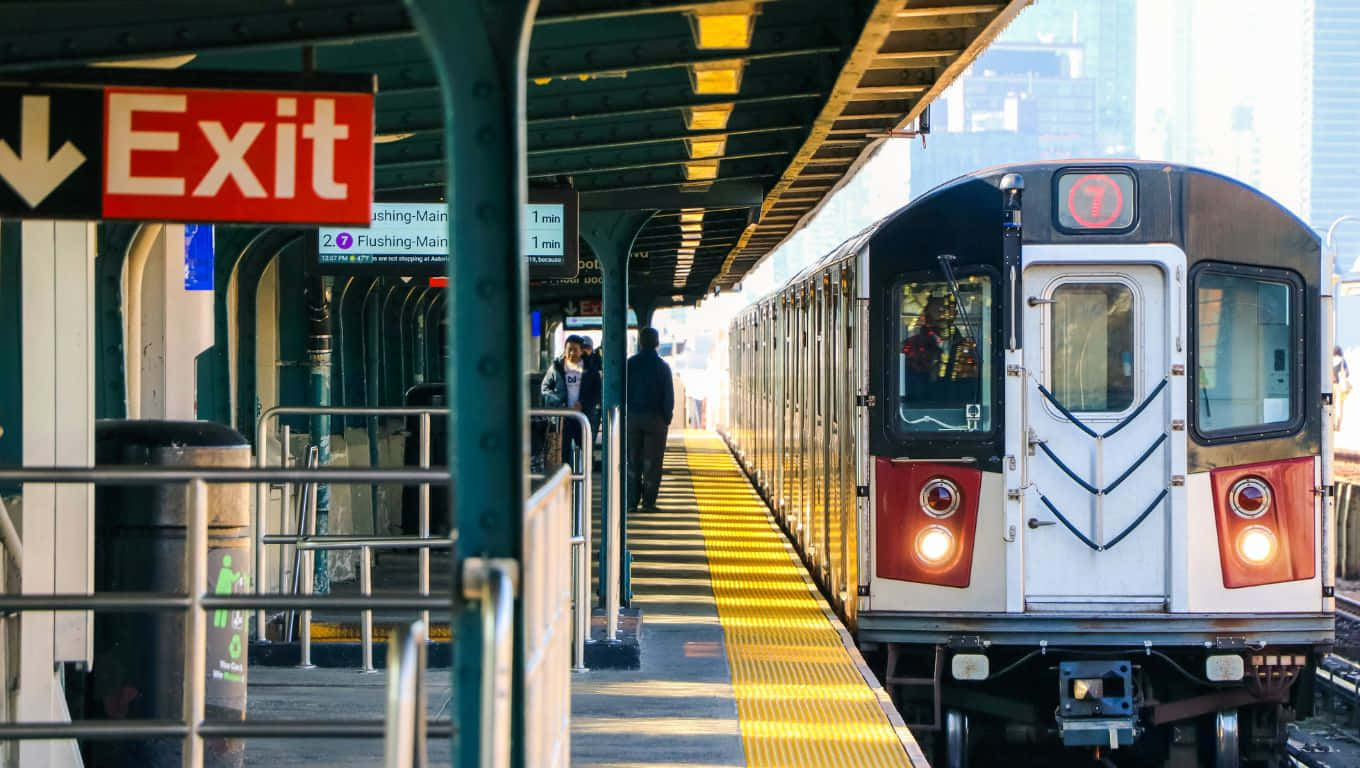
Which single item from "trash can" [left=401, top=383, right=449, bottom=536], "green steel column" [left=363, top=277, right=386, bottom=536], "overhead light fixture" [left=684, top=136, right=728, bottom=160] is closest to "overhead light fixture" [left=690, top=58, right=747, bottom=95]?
"overhead light fixture" [left=684, top=136, right=728, bottom=160]

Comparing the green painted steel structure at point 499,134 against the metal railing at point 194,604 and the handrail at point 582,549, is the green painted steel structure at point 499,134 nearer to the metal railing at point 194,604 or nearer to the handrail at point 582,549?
the handrail at point 582,549

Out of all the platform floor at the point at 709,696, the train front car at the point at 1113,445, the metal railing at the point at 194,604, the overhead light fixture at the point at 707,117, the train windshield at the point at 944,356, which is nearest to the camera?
the metal railing at the point at 194,604

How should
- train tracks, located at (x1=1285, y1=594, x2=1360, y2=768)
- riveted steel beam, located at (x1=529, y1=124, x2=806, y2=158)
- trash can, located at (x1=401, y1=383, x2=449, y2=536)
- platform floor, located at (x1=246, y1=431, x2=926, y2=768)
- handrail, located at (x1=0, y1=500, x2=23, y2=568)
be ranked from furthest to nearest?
trash can, located at (x1=401, y1=383, x2=449, y2=536) < train tracks, located at (x1=1285, y1=594, x2=1360, y2=768) < riveted steel beam, located at (x1=529, y1=124, x2=806, y2=158) < platform floor, located at (x1=246, y1=431, x2=926, y2=768) < handrail, located at (x1=0, y1=500, x2=23, y2=568)

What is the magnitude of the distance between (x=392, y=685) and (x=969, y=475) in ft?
17.0

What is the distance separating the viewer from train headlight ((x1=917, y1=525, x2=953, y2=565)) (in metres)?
7.72

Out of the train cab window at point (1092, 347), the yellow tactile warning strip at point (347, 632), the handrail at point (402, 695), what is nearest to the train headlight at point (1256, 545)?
the train cab window at point (1092, 347)

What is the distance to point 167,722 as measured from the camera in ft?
13.2

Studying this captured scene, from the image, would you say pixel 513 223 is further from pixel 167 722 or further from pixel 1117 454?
pixel 1117 454

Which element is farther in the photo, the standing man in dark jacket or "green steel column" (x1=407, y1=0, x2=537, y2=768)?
the standing man in dark jacket

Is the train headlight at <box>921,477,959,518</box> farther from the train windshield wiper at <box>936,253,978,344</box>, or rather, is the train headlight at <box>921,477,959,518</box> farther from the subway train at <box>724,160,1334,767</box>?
the train windshield wiper at <box>936,253,978,344</box>

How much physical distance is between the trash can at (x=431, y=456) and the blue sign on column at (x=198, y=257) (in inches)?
160

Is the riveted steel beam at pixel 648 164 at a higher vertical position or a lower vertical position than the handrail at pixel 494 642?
higher

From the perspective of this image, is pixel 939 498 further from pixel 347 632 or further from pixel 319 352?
pixel 319 352

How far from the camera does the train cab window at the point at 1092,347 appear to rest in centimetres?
764
